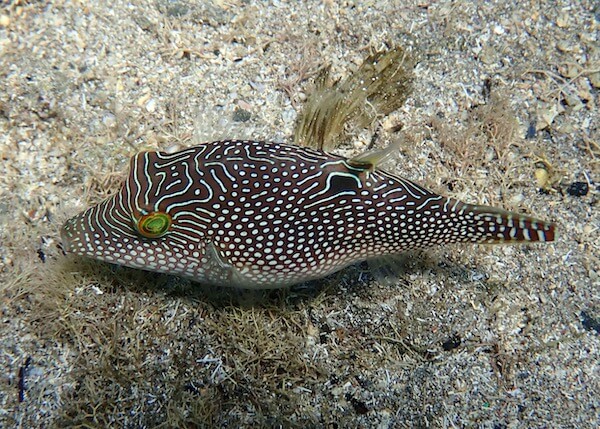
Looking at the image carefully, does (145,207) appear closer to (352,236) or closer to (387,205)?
(352,236)

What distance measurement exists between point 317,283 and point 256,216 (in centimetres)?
113

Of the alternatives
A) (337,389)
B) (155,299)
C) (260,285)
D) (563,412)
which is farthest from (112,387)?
(563,412)

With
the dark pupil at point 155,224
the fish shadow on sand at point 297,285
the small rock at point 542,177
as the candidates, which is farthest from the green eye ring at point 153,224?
the small rock at point 542,177

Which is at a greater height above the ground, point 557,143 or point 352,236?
point 557,143

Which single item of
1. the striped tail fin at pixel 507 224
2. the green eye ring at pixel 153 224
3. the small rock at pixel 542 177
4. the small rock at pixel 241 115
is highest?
the small rock at pixel 542 177

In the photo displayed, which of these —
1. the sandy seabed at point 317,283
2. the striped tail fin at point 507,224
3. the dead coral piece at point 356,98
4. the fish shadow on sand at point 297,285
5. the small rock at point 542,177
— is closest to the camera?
the striped tail fin at point 507,224

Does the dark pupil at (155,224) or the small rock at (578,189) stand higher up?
the small rock at (578,189)

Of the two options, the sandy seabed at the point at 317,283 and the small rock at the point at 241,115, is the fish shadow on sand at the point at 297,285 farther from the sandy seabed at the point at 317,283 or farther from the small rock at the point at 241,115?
the small rock at the point at 241,115

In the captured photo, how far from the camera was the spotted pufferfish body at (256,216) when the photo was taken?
2.92m

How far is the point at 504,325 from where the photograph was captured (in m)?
3.78

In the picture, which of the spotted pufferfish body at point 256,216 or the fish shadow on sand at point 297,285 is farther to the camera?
the fish shadow on sand at point 297,285

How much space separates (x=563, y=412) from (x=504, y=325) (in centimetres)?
81

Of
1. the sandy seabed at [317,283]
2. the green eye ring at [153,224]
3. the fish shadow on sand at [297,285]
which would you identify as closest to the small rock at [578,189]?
the sandy seabed at [317,283]

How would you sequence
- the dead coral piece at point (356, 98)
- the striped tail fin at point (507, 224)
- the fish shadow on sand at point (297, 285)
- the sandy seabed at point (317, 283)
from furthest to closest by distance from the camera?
the dead coral piece at point (356, 98) → the fish shadow on sand at point (297, 285) → the sandy seabed at point (317, 283) → the striped tail fin at point (507, 224)
